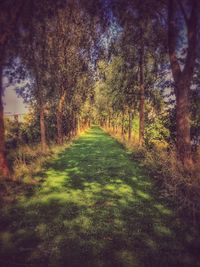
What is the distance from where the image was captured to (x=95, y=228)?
6.41m

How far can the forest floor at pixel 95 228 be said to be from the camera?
201 inches

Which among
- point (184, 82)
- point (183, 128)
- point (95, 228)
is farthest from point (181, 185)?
point (184, 82)

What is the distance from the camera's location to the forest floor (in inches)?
201

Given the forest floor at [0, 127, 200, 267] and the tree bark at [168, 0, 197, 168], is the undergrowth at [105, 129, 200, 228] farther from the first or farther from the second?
the tree bark at [168, 0, 197, 168]

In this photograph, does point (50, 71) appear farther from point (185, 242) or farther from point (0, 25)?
point (185, 242)

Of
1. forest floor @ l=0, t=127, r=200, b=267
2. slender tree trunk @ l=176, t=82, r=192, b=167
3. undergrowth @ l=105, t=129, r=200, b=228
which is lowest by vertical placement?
forest floor @ l=0, t=127, r=200, b=267

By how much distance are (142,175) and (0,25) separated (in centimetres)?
800

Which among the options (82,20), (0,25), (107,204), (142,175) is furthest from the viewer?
(82,20)

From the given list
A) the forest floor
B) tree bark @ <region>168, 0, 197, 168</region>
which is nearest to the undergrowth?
the forest floor

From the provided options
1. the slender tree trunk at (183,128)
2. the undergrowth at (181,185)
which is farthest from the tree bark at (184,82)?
the undergrowth at (181,185)

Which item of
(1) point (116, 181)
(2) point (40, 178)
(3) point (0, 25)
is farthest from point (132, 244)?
(3) point (0, 25)

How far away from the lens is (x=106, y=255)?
519 centimetres

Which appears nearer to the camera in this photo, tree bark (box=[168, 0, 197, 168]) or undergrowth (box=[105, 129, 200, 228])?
undergrowth (box=[105, 129, 200, 228])

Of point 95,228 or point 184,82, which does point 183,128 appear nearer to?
point 184,82
